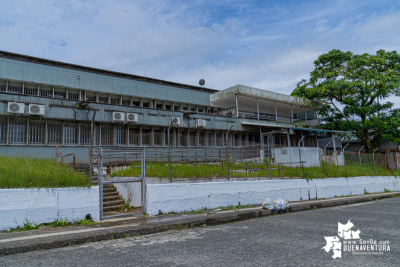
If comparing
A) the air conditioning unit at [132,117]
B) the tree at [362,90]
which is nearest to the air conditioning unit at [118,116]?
the air conditioning unit at [132,117]

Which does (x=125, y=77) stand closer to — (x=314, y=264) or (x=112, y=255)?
(x=112, y=255)

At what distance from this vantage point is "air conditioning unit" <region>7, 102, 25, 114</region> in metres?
14.6

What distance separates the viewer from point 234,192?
10.6 meters

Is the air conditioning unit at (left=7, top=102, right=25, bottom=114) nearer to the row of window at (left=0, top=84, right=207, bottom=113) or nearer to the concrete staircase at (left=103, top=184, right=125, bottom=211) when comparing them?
the row of window at (left=0, top=84, right=207, bottom=113)

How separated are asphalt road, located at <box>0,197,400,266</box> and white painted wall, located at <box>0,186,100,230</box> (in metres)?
1.89

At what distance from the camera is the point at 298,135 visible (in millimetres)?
30812

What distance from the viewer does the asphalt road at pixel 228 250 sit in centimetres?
441

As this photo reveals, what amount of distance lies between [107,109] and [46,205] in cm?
1184

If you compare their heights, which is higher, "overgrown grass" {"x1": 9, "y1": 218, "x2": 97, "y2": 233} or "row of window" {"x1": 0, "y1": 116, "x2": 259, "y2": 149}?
"row of window" {"x1": 0, "y1": 116, "x2": 259, "y2": 149}

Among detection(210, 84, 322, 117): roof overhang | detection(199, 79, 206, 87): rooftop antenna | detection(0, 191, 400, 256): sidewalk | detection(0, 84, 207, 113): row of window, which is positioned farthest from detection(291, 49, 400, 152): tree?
detection(0, 191, 400, 256): sidewalk

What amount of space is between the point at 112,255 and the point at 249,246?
2.60m

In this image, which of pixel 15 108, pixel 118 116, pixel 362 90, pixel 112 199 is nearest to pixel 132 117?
pixel 118 116

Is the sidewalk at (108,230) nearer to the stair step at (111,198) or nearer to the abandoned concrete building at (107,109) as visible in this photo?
the stair step at (111,198)

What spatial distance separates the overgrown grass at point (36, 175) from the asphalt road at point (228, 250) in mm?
2367
